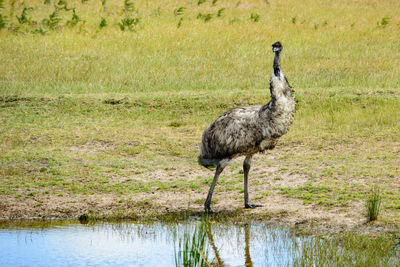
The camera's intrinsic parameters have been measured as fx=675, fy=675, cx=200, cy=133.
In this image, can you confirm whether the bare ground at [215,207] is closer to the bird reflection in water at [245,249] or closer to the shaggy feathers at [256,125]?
the bird reflection in water at [245,249]

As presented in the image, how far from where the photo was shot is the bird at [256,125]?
9.77 m

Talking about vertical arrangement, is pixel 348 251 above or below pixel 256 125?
below

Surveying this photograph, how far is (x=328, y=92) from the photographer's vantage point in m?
18.6

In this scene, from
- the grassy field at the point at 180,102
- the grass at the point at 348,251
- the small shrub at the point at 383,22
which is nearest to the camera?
the grass at the point at 348,251

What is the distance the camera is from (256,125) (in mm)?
9883

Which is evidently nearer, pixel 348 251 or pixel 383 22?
pixel 348 251

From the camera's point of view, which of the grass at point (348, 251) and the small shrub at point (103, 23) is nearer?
the grass at point (348, 251)

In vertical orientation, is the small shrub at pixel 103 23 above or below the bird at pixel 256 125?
above

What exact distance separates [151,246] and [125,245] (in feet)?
1.17

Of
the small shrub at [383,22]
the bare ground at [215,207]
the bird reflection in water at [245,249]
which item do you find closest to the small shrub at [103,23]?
the small shrub at [383,22]

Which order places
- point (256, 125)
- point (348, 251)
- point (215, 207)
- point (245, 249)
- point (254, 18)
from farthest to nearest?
1. point (254, 18)
2. point (215, 207)
3. point (256, 125)
4. point (245, 249)
5. point (348, 251)

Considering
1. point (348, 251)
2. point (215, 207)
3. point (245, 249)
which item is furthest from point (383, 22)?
point (348, 251)

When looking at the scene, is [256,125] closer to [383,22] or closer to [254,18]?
[254,18]

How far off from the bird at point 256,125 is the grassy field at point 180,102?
1073mm
